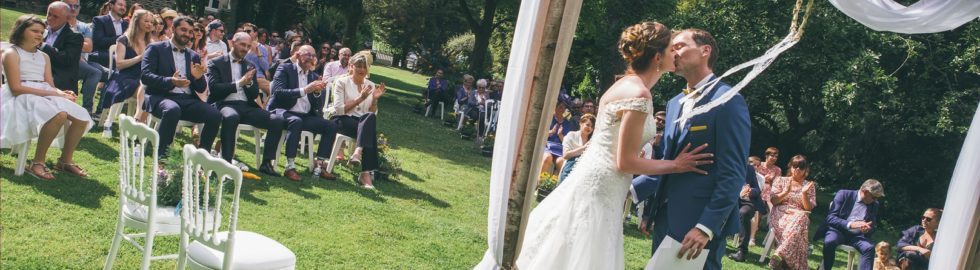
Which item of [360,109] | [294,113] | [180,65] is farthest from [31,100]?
[360,109]

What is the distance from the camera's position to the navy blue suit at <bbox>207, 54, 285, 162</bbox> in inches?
324

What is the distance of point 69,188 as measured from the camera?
642 cm

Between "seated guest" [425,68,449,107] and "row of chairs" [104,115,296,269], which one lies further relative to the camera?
"seated guest" [425,68,449,107]

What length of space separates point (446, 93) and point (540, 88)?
1780cm

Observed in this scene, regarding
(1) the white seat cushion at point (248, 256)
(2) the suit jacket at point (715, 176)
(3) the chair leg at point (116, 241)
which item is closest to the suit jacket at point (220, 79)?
(3) the chair leg at point (116, 241)

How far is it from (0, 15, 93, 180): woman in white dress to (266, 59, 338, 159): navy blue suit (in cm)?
240

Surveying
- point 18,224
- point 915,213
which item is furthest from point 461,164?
point 915,213

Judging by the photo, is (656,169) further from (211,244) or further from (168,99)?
(168,99)

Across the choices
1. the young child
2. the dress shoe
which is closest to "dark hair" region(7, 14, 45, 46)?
the dress shoe

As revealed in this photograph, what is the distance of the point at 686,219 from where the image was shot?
3826mm

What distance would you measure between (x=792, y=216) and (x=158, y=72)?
270 inches

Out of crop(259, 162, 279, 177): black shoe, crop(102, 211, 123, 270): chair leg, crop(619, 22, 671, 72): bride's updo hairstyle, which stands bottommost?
crop(259, 162, 279, 177): black shoe

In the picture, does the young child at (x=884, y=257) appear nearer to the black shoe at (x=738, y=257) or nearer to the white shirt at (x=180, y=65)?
the black shoe at (x=738, y=257)

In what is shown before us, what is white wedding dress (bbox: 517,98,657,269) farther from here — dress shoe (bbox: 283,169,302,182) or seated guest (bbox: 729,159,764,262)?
seated guest (bbox: 729,159,764,262)
